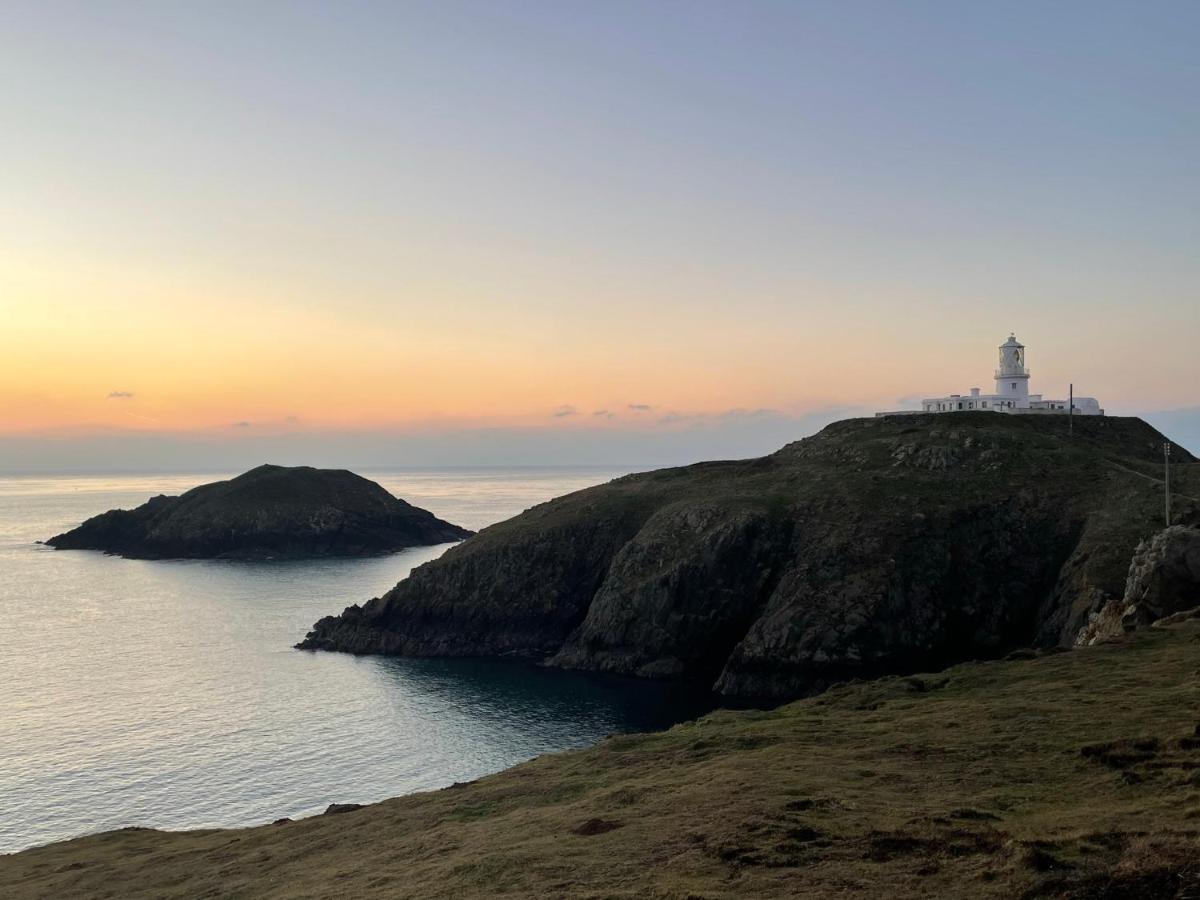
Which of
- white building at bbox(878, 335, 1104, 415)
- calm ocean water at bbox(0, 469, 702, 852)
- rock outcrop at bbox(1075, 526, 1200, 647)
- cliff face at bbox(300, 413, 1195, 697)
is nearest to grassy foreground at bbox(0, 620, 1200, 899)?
rock outcrop at bbox(1075, 526, 1200, 647)

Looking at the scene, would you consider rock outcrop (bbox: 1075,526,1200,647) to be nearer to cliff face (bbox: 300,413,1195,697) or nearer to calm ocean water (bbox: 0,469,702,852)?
cliff face (bbox: 300,413,1195,697)

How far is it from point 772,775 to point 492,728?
185 ft

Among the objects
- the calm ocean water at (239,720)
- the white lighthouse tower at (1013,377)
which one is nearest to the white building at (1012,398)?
the white lighthouse tower at (1013,377)

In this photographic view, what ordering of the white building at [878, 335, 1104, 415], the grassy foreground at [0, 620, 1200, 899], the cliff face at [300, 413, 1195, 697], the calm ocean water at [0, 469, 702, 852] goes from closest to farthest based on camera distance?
1. the grassy foreground at [0, 620, 1200, 899]
2. the calm ocean water at [0, 469, 702, 852]
3. the cliff face at [300, 413, 1195, 697]
4. the white building at [878, 335, 1104, 415]

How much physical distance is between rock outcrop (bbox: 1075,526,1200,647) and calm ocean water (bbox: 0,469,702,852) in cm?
4428

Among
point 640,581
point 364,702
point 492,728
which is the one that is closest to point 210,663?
point 364,702

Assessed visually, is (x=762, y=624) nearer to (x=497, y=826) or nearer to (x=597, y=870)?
(x=497, y=826)

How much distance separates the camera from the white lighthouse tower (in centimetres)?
16488

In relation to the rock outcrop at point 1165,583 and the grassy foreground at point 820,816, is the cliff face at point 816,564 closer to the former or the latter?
the rock outcrop at point 1165,583

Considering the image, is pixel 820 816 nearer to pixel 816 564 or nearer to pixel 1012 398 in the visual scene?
pixel 816 564

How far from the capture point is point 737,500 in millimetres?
126938

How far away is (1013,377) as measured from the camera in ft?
547

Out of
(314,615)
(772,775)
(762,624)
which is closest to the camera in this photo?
(772,775)

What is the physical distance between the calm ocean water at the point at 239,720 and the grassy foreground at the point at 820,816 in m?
14.4
